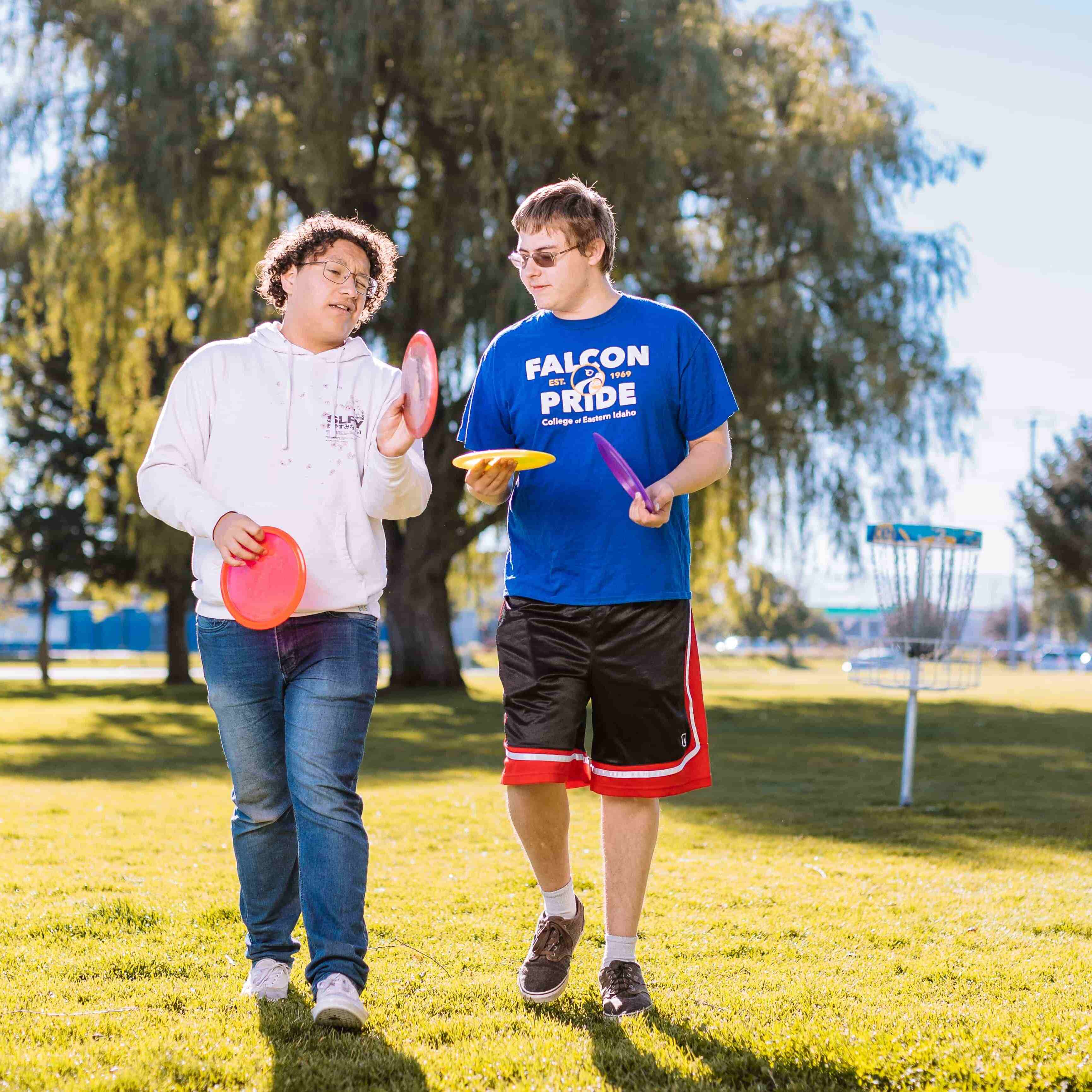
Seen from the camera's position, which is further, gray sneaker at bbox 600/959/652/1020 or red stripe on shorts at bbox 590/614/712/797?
A: red stripe on shorts at bbox 590/614/712/797

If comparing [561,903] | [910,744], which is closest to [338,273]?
[561,903]

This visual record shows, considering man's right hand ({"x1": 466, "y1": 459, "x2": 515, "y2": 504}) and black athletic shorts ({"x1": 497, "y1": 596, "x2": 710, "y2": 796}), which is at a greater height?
man's right hand ({"x1": 466, "y1": 459, "x2": 515, "y2": 504})

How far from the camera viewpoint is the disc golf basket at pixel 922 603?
302 inches

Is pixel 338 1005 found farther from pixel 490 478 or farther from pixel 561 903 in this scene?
pixel 490 478

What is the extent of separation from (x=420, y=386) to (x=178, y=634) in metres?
26.5

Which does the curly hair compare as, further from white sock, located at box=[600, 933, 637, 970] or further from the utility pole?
the utility pole

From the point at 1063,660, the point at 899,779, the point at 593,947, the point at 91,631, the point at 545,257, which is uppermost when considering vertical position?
the point at 545,257

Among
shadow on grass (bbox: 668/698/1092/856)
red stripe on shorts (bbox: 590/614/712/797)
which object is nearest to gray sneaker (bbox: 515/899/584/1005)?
red stripe on shorts (bbox: 590/614/712/797)

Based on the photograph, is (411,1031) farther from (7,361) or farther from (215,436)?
(7,361)

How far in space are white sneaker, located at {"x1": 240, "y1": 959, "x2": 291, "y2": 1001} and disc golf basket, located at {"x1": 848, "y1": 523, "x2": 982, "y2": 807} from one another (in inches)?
200

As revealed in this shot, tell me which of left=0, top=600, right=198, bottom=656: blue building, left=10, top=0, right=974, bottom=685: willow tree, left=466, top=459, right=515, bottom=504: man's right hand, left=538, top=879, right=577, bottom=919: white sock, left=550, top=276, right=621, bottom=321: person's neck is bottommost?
left=0, top=600, right=198, bottom=656: blue building

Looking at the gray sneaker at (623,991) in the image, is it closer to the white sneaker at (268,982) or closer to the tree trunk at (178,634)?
the white sneaker at (268,982)

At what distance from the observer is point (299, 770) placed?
124 inches

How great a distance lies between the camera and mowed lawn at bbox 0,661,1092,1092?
2.75 metres
